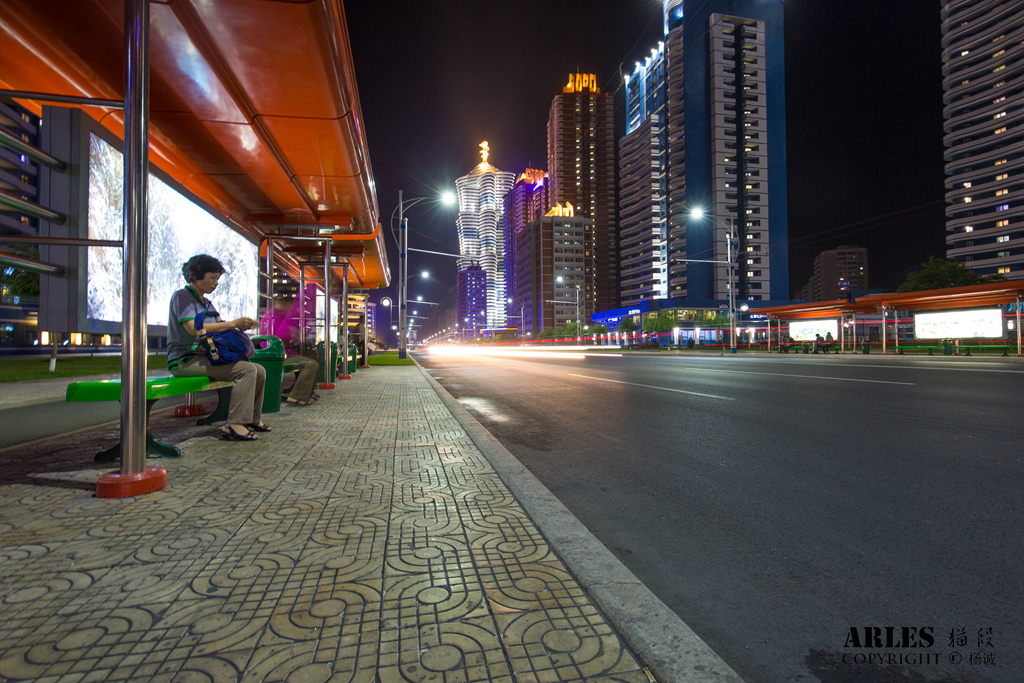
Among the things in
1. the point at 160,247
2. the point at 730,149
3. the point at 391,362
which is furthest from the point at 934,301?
the point at 730,149

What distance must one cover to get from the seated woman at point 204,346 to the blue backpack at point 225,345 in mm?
50

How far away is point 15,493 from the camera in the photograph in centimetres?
329

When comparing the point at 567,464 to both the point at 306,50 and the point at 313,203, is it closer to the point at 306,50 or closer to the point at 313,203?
the point at 306,50

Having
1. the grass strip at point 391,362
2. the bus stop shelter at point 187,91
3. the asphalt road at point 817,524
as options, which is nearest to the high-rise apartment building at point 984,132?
the grass strip at point 391,362

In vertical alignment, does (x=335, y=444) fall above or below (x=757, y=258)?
below

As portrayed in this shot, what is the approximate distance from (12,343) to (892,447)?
24.9 meters

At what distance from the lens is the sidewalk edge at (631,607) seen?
1.54 m

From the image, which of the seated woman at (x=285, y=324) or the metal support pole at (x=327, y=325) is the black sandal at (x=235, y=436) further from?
the metal support pole at (x=327, y=325)

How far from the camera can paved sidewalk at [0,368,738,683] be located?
5.17 ft

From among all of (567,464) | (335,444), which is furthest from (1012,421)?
(335,444)

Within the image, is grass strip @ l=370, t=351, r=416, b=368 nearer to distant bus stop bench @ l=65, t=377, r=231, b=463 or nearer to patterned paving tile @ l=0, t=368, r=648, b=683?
distant bus stop bench @ l=65, t=377, r=231, b=463

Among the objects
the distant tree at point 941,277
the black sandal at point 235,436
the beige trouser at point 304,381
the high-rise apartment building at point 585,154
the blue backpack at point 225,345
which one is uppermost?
the high-rise apartment building at point 585,154

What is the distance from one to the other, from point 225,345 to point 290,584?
141 inches

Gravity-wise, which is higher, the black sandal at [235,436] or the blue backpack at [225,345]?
the blue backpack at [225,345]
